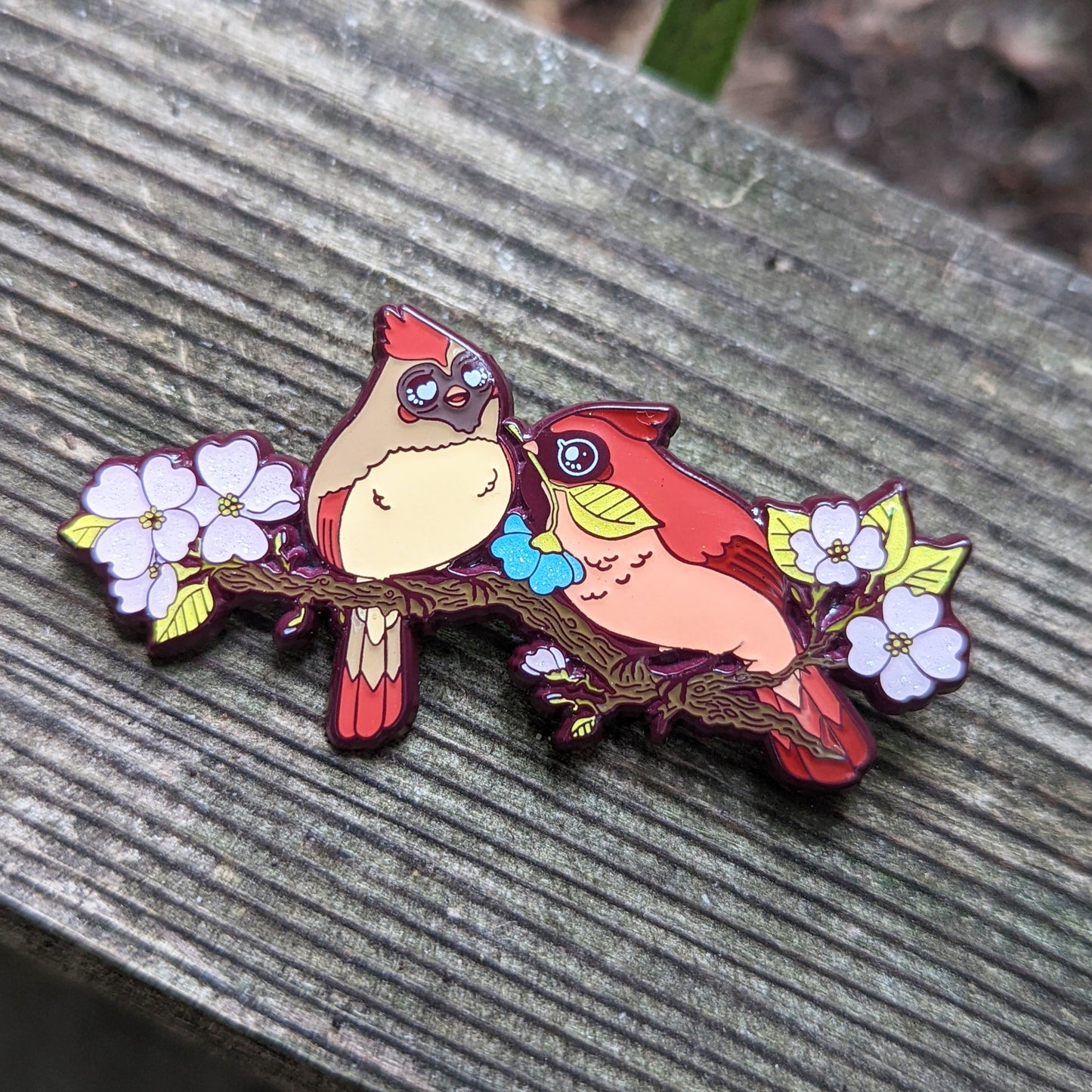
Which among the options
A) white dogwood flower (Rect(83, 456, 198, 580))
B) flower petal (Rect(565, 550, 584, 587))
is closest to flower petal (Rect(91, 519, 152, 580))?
white dogwood flower (Rect(83, 456, 198, 580))

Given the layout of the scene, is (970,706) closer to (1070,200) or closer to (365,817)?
(365,817)

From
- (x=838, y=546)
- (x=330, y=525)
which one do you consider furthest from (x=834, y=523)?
(x=330, y=525)

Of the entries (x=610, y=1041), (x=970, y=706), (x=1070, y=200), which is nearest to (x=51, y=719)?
(x=610, y=1041)

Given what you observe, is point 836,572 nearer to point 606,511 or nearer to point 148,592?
point 606,511

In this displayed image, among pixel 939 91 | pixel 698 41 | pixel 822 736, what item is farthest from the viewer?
pixel 939 91

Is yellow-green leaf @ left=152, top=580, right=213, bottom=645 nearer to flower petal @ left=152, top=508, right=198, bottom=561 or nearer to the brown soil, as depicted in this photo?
flower petal @ left=152, top=508, right=198, bottom=561

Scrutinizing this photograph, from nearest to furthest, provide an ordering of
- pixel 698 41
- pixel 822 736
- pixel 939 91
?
pixel 822 736 < pixel 698 41 < pixel 939 91
